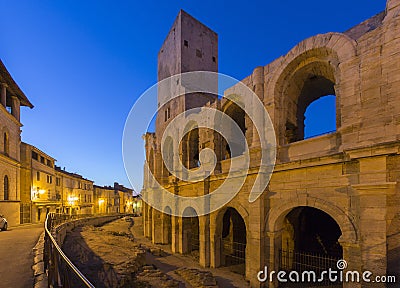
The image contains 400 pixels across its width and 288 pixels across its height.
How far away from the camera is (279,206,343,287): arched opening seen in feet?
37.3

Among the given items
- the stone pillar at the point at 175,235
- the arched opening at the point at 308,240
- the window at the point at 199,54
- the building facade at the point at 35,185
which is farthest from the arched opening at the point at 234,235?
the building facade at the point at 35,185

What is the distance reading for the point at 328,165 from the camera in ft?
25.8

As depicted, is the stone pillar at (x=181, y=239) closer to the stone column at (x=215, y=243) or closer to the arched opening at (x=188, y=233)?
the arched opening at (x=188, y=233)

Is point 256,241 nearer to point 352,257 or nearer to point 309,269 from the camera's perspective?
point 352,257

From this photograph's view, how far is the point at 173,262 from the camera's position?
14.2 m

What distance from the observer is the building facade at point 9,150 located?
1969cm

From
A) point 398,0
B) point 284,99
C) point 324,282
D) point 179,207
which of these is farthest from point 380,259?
point 179,207

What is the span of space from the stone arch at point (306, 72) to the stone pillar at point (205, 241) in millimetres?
Answer: 6399

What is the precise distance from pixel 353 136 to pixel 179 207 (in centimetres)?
1205

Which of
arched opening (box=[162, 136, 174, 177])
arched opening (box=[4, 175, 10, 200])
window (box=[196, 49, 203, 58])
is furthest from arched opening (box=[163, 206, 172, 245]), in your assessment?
window (box=[196, 49, 203, 58])

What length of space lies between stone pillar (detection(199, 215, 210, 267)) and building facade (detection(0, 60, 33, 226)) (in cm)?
1662

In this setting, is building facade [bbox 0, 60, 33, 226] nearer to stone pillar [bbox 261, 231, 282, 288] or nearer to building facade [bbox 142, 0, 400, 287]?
building facade [bbox 142, 0, 400, 287]

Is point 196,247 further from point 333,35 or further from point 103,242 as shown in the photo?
point 333,35

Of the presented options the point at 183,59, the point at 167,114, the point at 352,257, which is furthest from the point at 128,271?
the point at 183,59
